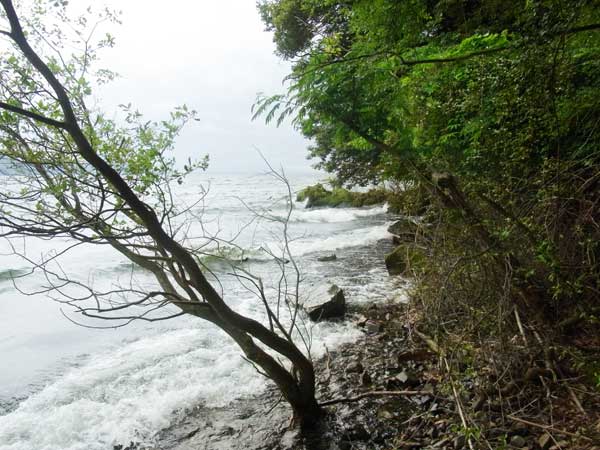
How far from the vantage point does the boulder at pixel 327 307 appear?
751 centimetres

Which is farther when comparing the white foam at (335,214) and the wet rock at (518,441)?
the white foam at (335,214)

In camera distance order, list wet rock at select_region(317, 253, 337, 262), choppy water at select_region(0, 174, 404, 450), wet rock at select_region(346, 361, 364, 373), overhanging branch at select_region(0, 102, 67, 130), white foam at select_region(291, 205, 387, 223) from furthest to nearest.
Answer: white foam at select_region(291, 205, 387, 223) < wet rock at select_region(317, 253, 337, 262) < wet rock at select_region(346, 361, 364, 373) < choppy water at select_region(0, 174, 404, 450) < overhanging branch at select_region(0, 102, 67, 130)

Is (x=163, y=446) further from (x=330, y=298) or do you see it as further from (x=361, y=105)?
(x=361, y=105)

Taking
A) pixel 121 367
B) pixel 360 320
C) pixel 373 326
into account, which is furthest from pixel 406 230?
pixel 121 367

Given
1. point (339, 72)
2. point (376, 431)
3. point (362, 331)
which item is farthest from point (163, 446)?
point (339, 72)

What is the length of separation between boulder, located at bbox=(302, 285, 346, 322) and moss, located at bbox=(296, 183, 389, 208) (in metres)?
16.4

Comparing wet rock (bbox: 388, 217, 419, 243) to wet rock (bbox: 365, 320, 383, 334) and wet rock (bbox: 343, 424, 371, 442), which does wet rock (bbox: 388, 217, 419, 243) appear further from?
wet rock (bbox: 343, 424, 371, 442)

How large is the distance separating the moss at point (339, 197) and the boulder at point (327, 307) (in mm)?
16431

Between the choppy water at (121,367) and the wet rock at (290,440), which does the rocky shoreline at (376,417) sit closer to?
the wet rock at (290,440)

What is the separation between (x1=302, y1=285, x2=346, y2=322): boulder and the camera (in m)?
7.51

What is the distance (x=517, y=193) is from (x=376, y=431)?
318 centimetres

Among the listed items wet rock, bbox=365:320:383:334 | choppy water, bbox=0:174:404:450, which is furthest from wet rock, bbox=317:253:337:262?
wet rock, bbox=365:320:383:334

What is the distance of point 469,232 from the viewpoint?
420 centimetres

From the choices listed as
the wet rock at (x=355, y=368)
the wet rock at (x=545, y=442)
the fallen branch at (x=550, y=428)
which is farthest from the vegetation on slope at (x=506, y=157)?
the wet rock at (x=355, y=368)
